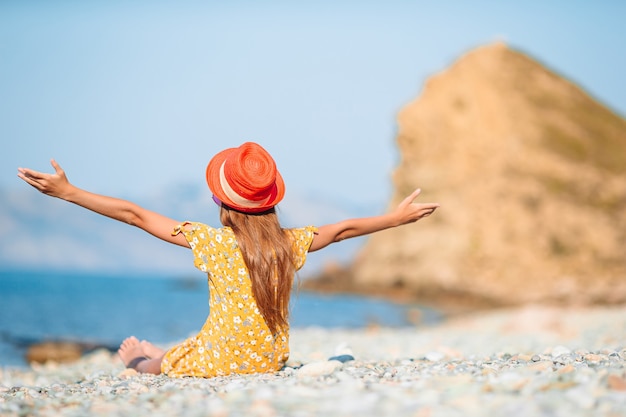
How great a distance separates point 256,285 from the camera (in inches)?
187

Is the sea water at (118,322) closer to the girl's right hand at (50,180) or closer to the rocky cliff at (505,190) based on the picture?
the rocky cliff at (505,190)

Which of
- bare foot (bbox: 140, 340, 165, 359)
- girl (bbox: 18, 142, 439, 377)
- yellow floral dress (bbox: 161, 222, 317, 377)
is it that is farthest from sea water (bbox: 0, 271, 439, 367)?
girl (bbox: 18, 142, 439, 377)

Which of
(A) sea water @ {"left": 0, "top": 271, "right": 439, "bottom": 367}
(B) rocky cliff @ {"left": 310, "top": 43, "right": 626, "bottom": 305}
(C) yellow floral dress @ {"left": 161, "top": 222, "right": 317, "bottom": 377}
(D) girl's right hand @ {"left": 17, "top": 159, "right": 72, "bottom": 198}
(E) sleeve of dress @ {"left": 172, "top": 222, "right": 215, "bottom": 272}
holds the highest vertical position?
(B) rocky cliff @ {"left": 310, "top": 43, "right": 626, "bottom": 305}

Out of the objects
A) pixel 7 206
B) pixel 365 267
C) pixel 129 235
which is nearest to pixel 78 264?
pixel 129 235

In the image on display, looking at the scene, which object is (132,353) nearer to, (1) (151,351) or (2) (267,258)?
(1) (151,351)

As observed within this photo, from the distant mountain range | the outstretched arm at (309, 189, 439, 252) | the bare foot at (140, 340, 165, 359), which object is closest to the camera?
the outstretched arm at (309, 189, 439, 252)

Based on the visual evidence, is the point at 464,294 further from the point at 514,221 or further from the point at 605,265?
the point at 605,265

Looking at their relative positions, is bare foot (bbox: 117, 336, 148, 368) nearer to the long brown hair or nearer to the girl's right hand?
the long brown hair

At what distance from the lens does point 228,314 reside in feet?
15.7

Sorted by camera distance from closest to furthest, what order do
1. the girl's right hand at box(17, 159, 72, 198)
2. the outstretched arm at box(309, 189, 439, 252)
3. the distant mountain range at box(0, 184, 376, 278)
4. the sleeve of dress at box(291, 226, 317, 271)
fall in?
the girl's right hand at box(17, 159, 72, 198)
the sleeve of dress at box(291, 226, 317, 271)
the outstretched arm at box(309, 189, 439, 252)
the distant mountain range at box(0, 184, 376, 278)

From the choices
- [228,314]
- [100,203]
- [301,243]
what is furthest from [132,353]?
[301,243]

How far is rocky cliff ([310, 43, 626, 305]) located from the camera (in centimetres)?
3806

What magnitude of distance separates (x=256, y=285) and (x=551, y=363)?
1998mm

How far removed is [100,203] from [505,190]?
36665 millimetres
